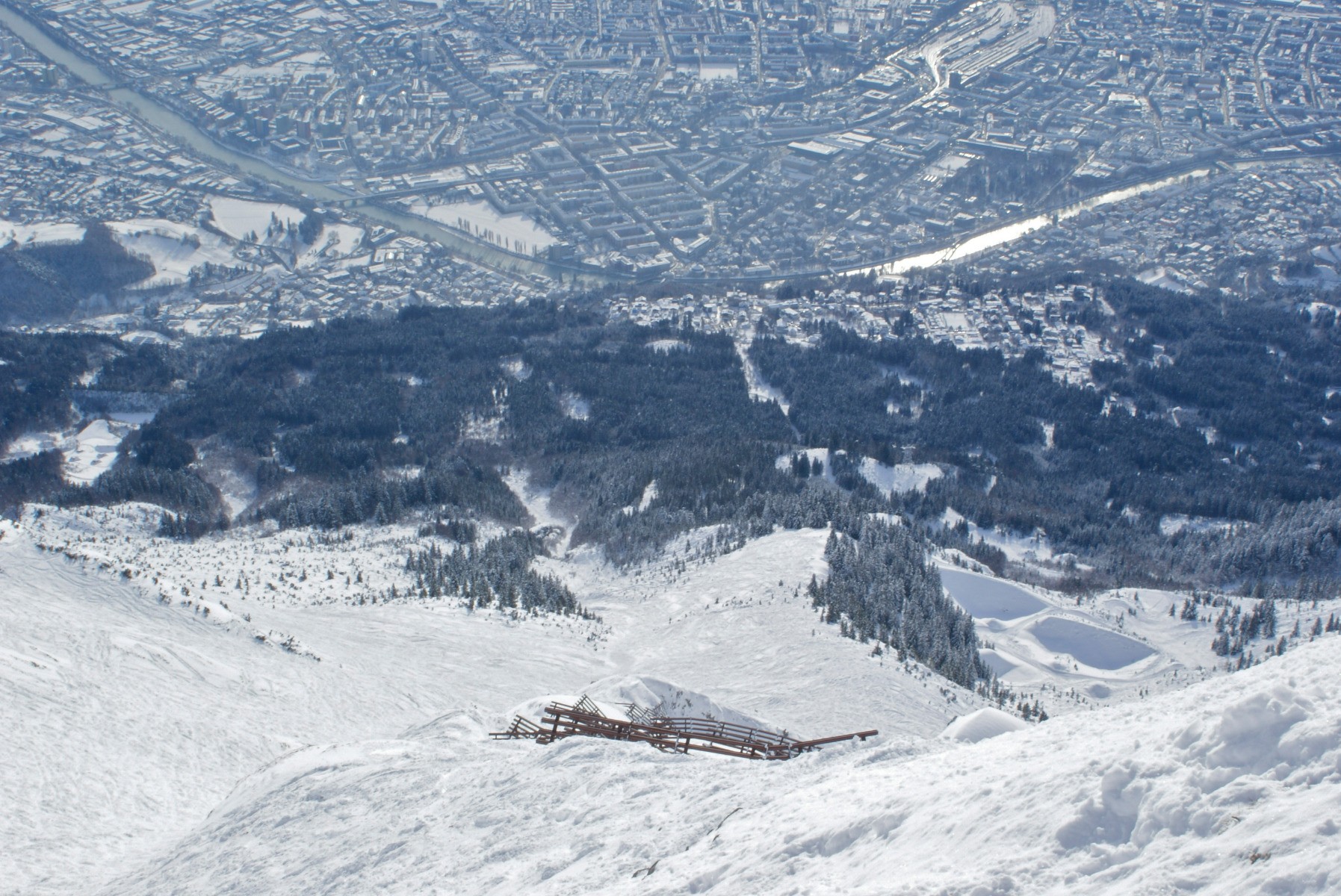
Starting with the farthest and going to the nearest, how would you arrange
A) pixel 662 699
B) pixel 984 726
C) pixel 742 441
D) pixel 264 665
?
pixel 742 441
pixel 264 665
pixel 662 699
pixel 984 726

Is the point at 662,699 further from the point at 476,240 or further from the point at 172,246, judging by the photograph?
the point at 172,246

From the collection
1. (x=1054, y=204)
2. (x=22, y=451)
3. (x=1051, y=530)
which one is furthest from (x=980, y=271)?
(x=22, y=451)

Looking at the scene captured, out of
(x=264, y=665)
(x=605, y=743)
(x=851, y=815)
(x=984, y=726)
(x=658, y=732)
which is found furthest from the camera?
(x=264, y=665)

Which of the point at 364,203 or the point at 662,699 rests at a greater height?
the point at 364,203

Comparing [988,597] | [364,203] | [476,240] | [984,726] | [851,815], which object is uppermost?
[364,203]

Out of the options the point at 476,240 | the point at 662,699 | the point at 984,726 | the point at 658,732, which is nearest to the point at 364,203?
the point at 476,240

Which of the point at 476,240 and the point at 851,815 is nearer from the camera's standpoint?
the point at 851,815

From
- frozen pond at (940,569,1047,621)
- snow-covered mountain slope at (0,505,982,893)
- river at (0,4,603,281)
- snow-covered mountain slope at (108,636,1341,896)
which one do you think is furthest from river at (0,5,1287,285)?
snow-covered mountain slope at (108,636,1341,896)

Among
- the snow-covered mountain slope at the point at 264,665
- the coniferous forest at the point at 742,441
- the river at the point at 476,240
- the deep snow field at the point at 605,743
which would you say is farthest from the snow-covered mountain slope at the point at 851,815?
the river at the point at 476,240
